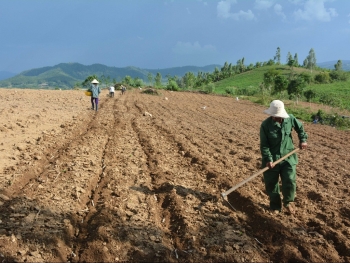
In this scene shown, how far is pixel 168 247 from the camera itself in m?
3.60

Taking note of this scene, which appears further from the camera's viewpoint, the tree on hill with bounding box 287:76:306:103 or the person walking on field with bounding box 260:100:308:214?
the tree on hill with bounding box 287:76:306:103

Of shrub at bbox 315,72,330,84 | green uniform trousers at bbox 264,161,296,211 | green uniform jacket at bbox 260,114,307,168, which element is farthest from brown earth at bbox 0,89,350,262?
shrub at bbox 315,72,330,84

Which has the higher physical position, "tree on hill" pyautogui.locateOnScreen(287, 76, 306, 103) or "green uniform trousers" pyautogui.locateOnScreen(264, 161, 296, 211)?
"tree on hill" pyautogui.locateOnScreen(287, 76, 306, 103)

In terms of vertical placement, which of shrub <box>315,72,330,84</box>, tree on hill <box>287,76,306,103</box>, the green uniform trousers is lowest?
the green uniform trousers

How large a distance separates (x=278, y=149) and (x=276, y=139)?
16 cm

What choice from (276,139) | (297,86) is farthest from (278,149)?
(297,86)

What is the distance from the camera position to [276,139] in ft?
14.4

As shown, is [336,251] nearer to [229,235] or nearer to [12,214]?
[229,235]

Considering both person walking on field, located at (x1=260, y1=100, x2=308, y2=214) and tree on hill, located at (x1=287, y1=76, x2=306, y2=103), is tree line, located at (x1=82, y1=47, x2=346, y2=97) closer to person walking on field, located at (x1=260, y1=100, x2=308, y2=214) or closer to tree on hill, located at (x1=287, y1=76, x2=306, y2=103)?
tree on hill, located at (x1=287, y1=76, x2=306, y2=103)

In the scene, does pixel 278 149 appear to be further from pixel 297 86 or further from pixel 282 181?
pixel 297 86

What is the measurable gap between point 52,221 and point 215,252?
2241mm

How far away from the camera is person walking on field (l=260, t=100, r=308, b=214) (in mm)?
4297

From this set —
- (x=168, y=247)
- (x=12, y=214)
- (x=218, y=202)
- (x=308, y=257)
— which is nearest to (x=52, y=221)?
(x=12, y=214)

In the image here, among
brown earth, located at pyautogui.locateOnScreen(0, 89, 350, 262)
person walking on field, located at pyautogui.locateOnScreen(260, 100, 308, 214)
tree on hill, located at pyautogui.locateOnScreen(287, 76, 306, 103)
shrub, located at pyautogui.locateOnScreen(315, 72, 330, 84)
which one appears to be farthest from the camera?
shrub, located at pyautogui.locateOnScreen(315, 72, 330, 84)
